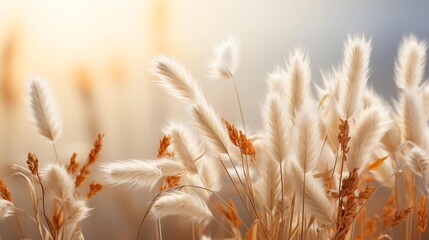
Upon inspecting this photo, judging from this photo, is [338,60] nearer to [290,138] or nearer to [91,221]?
[290,138]

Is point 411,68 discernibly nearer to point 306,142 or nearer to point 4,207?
point 306,142

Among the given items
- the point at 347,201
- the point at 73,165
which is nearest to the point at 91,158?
the point at 73,165

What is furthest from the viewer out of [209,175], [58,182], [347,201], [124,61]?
[124,61]

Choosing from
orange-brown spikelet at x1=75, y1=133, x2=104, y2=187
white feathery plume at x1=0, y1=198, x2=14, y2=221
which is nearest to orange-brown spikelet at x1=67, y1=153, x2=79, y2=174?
orange-brown spikelet at x1=75, y1=133, x2=104, y2=187

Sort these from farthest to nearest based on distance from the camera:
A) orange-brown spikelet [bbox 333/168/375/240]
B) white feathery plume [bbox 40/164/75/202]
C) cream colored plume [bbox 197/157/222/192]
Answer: cream colored plume [bbox 197/157/222/192], white feathery plume [bbox 40/164/75/202], orange-brown spikelet [bbox 333/168/375/240]

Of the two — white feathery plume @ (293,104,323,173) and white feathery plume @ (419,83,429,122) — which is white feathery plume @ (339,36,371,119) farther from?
white feathery plume @ (419,83,429,122)

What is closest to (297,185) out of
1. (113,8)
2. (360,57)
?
(360,57)

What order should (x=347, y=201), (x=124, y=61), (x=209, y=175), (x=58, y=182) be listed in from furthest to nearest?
(x=124, y=61)
(x=209, y=175)
(x=58, y=182)
(x=347, y=201)

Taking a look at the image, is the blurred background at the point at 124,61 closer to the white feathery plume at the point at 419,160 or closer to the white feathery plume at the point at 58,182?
the white feathery plume at the point at 58,182
